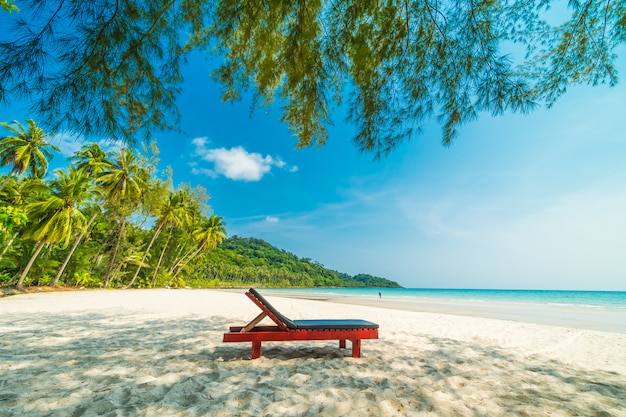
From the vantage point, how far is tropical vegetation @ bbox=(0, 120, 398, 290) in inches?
565

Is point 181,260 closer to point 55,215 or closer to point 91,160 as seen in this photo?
point 91,160

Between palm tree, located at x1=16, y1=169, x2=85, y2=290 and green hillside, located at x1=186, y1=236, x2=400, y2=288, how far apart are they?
2698cm

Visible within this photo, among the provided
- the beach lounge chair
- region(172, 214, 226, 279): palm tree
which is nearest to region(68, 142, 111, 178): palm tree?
region(172, 214, 226, 279): palm tree

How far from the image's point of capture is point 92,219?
1794 cm

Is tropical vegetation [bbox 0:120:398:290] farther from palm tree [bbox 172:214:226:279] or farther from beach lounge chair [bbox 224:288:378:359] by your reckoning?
beach lounge chair [bbox 224:288:378:359]

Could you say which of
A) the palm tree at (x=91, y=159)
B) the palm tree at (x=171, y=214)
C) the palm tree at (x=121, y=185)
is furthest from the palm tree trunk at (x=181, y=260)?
the palm tree at (x=91, y=159)

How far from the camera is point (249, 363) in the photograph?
3408 mm

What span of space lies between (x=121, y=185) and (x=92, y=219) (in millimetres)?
3088

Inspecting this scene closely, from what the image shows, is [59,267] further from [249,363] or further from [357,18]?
→ [357,18]

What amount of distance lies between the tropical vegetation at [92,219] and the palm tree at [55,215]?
0.04 m

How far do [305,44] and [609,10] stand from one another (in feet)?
12.3

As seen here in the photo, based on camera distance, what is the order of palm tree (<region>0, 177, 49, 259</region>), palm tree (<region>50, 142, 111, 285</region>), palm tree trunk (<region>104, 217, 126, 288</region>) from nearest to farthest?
palm tree (<region>0, 177, 49, 259</region>) < palm tree (<region>50, 142, 111, 285</region>) < palm tree trunk (<region>104, 217, 126, 288</region>)

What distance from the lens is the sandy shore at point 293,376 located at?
2.24 m

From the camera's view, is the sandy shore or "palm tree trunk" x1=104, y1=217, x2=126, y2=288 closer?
the sandy shore
